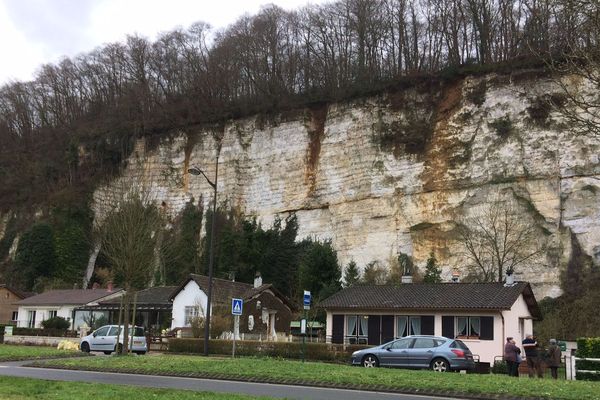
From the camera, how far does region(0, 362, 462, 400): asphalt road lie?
13.6 m

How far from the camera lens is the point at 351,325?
105 feet

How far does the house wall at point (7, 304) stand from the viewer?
58734mm

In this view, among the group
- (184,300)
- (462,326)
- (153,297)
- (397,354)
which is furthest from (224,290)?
(397,354)

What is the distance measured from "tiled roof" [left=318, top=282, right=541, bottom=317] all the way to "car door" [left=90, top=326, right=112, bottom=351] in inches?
414

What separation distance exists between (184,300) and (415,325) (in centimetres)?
1599

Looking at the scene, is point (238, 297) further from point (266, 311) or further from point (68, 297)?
point (68, 297)

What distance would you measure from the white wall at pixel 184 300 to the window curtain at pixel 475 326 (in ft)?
55.7

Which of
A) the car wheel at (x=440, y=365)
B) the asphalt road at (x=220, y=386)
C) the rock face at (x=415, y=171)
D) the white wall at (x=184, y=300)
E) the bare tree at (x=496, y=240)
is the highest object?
the rock face at (x=415, y=171)

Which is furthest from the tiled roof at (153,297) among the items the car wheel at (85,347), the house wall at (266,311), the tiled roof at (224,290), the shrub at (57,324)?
the car wheel at (85,347)

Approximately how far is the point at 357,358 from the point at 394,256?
85.1 ft

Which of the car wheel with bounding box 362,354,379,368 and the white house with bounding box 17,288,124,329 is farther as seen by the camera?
the white house with bounding box 17,288,124,329

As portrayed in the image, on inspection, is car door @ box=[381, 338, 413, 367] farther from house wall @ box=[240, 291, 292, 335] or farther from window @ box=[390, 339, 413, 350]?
house wall @ box=[240, 291, 292, 335]

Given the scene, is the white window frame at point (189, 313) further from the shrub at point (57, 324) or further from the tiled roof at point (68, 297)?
the tiled roof at point (68, 297)

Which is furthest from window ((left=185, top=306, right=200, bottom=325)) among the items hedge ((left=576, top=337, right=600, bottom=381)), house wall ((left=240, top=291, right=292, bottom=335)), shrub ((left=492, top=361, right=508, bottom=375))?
hedge ((left=576, top=337, right=600, bottom=381))
